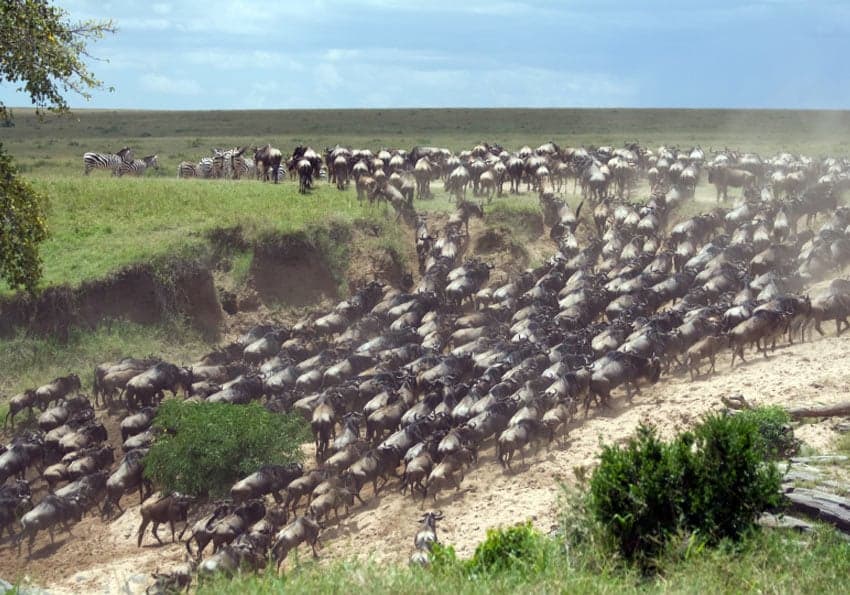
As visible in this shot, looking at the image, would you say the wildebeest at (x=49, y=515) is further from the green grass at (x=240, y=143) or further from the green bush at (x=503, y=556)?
the green bush at (x=503, y=556)

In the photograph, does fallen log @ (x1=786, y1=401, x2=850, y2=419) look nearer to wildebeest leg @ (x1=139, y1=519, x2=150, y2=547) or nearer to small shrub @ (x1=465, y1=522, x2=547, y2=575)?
small shrub @ (x1=465, y1=522, x2=547, y2=575)

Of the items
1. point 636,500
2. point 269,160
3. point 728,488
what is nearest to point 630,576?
point 636,500

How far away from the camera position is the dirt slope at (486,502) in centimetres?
1466

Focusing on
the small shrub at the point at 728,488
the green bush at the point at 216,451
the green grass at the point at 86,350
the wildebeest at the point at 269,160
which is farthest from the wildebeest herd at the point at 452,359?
the wildebeest at the point at 269,160

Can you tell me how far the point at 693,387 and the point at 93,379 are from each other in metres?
13.0

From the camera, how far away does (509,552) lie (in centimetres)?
1109

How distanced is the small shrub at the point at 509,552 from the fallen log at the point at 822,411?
20.8 ft

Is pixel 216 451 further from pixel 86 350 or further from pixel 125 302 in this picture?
pixel 125 302

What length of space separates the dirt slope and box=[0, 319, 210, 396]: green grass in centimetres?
617

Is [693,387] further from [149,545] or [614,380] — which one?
[149,545]

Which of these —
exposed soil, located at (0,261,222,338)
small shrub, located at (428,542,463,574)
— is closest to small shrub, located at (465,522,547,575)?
small shrub, located at (428,542,463,574)

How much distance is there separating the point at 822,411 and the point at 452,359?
7322mm

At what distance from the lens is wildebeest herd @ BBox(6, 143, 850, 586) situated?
1622cm

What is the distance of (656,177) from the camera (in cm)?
3425
